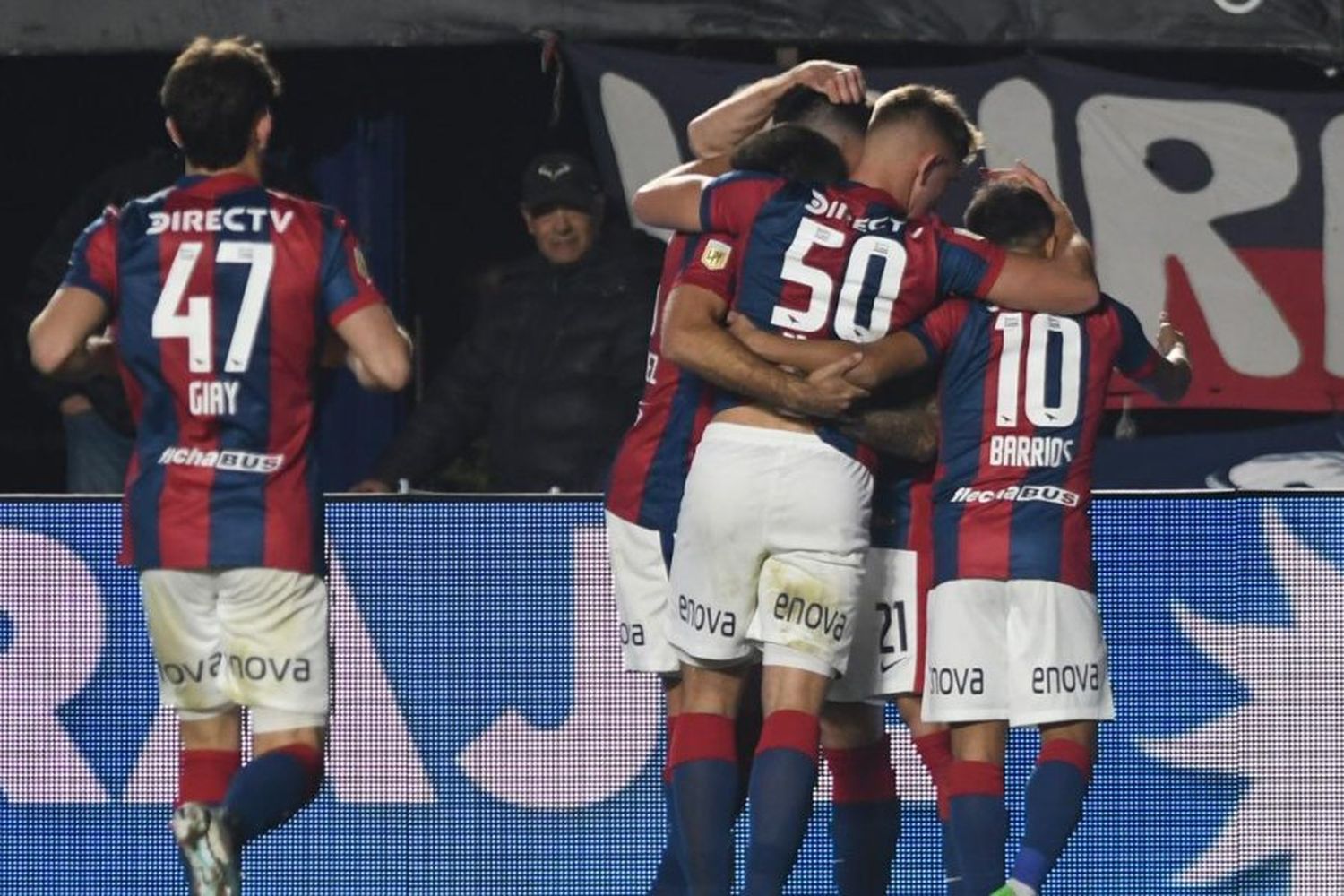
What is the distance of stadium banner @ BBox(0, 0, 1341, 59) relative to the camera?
30.3 feet

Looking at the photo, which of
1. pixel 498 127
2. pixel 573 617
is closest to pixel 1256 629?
pixel 573 617

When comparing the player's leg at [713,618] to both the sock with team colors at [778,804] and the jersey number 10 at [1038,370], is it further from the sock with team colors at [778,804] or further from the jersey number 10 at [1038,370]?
the jersey number 10 at [1038,370]

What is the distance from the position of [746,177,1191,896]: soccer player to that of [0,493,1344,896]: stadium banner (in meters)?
0.67

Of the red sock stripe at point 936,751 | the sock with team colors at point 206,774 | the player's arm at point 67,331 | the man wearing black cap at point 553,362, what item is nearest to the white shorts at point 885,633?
the red sock stripe at point 936,751

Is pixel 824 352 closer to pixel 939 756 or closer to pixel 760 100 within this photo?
pixel 760 100

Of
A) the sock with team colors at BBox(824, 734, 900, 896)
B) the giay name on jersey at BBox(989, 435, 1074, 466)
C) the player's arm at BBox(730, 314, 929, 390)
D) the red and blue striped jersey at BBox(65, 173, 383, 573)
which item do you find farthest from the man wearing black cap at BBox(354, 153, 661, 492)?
the red and blue striped jersey at BBox(65, 173, 383, 573)

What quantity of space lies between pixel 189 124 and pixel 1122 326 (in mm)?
2283

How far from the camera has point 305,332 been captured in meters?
6.10

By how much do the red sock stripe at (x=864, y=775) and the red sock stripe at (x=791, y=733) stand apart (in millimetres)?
592

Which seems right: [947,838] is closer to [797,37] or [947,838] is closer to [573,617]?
[573,617]

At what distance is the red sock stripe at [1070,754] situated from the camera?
6.51 metres

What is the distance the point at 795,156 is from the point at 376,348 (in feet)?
3.71

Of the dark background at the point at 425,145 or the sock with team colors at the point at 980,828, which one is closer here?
the sock with team colors at the point at 980,828

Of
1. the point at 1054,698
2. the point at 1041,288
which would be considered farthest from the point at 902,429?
the point at 1054,698
